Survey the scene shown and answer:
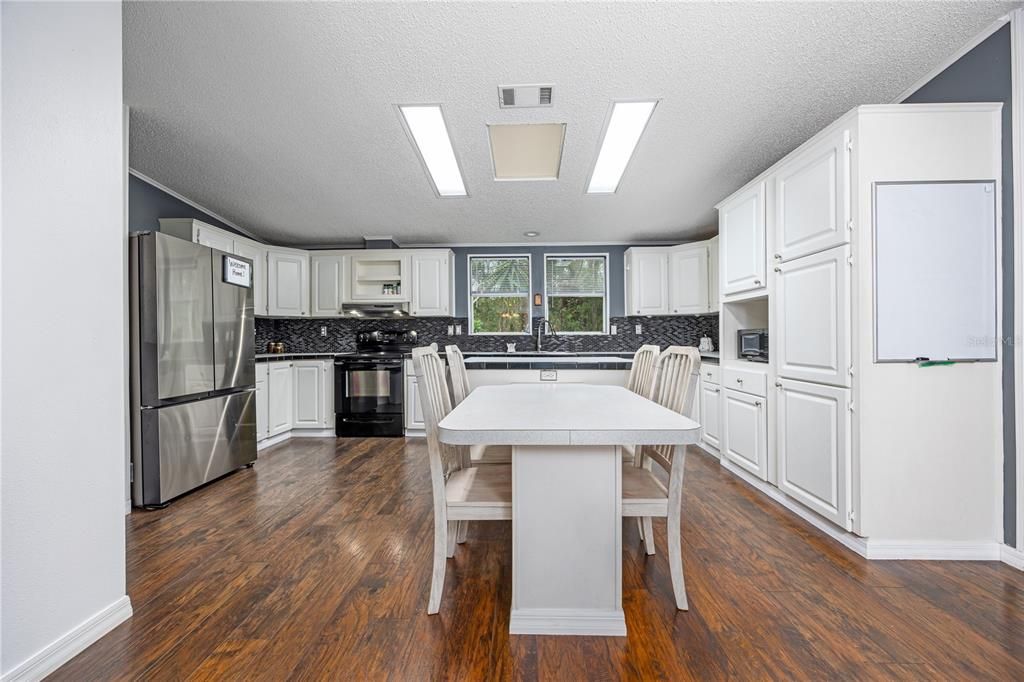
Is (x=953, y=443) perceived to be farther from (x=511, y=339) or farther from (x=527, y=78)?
(x=511, y=339)

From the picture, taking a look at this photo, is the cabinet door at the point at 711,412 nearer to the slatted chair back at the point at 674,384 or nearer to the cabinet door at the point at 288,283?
the slatted chair back at the point at 674,384

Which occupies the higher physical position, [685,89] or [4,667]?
[685,89]

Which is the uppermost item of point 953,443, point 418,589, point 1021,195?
point 1021,195

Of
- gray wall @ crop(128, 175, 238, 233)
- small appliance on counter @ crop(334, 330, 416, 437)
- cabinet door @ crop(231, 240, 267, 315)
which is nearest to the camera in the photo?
gray wall @ crop(128, 175, 238, 233)

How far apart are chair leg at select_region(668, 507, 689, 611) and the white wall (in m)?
2.03

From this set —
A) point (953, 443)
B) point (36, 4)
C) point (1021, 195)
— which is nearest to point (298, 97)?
point (36, 4)

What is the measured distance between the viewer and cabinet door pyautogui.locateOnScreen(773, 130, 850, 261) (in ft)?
7.20

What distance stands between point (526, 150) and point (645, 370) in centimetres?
182

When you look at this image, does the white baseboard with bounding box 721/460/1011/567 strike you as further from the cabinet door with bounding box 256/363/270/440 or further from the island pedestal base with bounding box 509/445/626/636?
the cabinet door with bounding box 256/363/270/440

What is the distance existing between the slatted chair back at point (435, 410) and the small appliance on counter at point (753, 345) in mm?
2295

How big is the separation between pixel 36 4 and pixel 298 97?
1.07 m

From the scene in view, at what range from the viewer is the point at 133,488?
2.72 metres

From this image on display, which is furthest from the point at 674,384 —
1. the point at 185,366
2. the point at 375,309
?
the point at 375,309

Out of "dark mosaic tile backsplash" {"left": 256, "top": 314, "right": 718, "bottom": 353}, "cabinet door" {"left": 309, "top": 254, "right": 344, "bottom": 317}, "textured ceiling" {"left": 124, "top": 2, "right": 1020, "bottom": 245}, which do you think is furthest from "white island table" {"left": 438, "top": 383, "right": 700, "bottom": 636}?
"cabinet door" {"left": 309, "top": 254, "right": 344, "bottom": 317}
